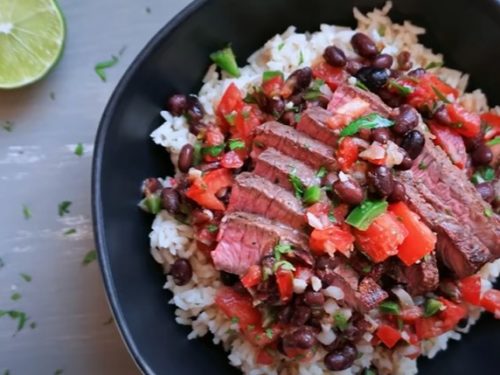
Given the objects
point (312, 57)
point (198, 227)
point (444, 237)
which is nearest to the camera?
point (444, 237)

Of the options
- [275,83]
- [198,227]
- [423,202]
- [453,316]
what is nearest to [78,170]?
[198,227]

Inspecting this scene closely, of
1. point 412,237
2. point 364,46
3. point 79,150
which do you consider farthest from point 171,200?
point 364,46

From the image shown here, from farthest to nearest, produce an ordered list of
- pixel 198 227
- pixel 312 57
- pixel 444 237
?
pixel 312 57 → pixel 198 227 → pixel 444 237

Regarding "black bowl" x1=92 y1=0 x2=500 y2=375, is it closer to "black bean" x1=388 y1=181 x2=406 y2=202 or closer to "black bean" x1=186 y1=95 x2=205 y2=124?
"black bean" x1=186 y1=95 x2=205 y2=124

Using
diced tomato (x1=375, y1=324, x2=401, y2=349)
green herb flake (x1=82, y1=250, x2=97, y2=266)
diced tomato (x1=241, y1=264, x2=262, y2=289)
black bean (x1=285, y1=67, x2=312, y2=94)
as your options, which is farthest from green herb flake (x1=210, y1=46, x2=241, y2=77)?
diced tomato (x1=375, y1=324, x2=401, y2=349)

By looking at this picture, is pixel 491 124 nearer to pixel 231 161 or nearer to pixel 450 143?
pixel 450 143

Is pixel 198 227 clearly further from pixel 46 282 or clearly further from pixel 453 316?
pixel 453 316
